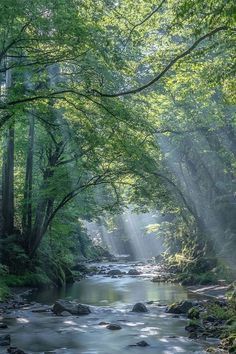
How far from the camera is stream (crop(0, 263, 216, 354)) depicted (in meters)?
10.7

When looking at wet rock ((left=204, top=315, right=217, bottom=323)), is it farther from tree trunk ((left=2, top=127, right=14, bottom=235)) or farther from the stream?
tree trunk ((left=2, top=127, right=14, bottom=235))

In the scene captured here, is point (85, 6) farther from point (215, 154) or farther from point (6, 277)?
point (215, 154)

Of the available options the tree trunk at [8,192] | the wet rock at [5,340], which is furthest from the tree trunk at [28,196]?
the wet rock at [5,340]

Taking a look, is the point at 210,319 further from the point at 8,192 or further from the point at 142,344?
the point at 8,192

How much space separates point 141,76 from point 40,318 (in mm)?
13248

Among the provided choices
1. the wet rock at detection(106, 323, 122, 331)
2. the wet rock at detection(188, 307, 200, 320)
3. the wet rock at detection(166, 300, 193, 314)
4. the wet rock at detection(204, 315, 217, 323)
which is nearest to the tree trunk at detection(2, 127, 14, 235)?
the wet rock at detection(166, 300, 193, 314)

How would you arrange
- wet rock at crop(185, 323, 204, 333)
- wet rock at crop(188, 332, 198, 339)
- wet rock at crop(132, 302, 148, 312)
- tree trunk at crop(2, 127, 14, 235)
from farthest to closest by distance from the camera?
tree trunk at crop(2, 127, 14, 235), wet rock at crop(132, 302, 148, 312), wet rock at crop(185, 323, 204, 333), wet rock at crop(188, 332, 198, 339)

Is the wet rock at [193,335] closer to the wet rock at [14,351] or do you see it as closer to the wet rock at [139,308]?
the wet rock at [14,351]

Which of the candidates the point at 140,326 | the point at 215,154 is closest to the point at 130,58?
the point at 140,326

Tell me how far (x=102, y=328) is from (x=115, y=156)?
10.3m

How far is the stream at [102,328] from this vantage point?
35.2 ft

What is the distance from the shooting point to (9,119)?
45.3 feet

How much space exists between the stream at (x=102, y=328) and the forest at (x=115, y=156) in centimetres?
8

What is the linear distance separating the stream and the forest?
0.08 metres
